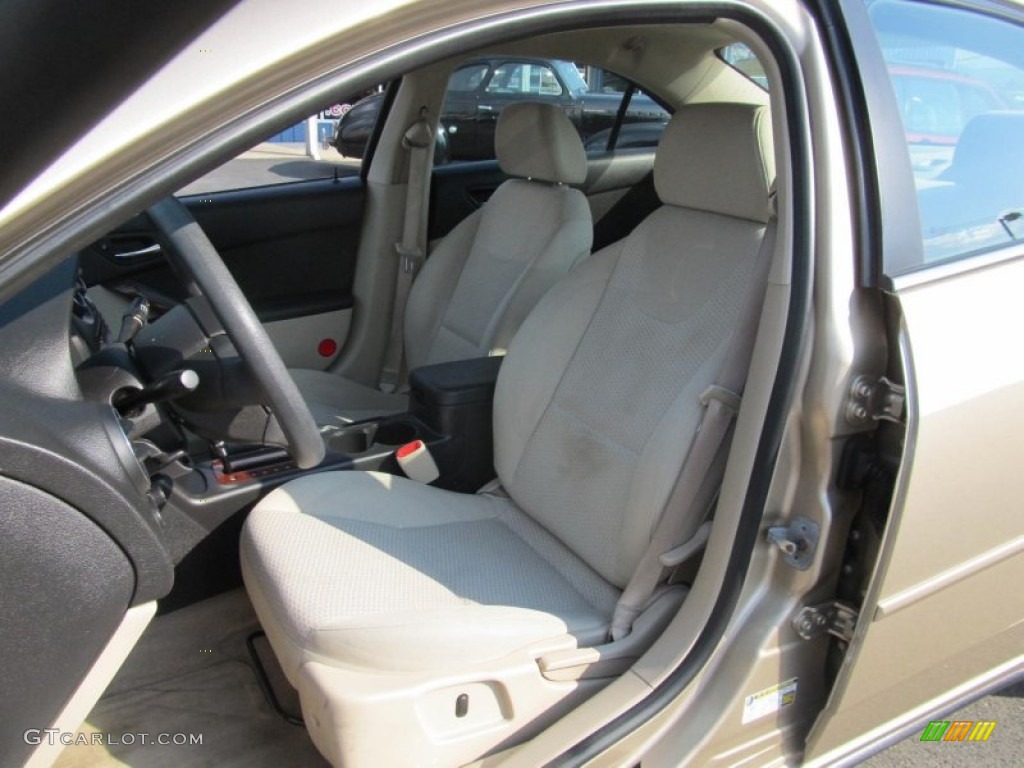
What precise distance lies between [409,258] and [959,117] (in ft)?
6.46

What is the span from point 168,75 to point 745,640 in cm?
107

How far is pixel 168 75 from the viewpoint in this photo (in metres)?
0.84

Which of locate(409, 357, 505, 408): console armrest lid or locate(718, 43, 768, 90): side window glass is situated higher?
locate(718, 43, 768, 90): side window glass

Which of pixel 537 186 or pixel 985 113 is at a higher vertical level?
pixel 985 113

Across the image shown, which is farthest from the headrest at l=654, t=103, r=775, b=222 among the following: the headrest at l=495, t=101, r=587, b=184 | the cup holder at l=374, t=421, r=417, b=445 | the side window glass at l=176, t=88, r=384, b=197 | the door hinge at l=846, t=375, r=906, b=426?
the side window glass at l=176, t=88, r=384, b=197

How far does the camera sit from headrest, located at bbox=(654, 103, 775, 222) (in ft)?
5.24

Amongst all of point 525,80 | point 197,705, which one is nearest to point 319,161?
point 525,80

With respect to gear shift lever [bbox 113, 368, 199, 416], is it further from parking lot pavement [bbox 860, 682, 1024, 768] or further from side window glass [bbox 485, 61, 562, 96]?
side window glass [bbox 485, 61, 562, 96]

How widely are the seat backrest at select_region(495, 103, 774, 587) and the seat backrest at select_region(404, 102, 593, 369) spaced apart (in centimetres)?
59

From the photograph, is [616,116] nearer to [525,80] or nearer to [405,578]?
[525,80]

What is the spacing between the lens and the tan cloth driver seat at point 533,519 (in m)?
1.39

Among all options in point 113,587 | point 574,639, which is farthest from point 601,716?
point 113,587

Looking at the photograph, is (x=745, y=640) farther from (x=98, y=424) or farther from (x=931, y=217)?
(x=98, y=424)

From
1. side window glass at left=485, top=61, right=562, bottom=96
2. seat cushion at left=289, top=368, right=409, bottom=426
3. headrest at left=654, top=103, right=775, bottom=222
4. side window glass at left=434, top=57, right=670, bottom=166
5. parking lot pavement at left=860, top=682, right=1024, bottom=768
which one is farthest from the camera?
side window glass at left=485, top=61, right=562, bottom=96
